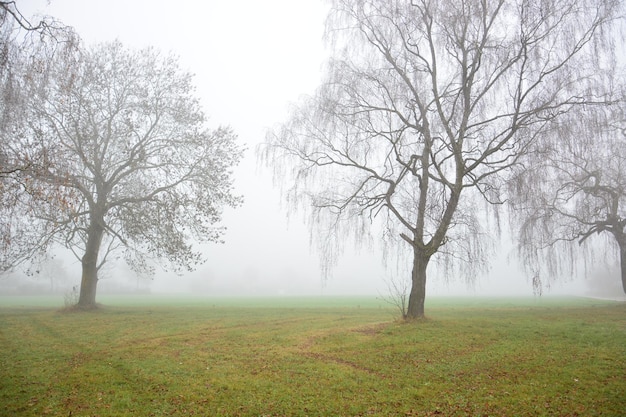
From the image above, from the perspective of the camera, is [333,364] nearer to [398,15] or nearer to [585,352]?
[585,352]

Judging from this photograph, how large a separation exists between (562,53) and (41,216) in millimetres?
24371

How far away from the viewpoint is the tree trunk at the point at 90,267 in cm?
2147

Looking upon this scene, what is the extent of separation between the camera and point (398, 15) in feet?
47.2

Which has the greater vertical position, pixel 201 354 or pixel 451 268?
pixel 451 268

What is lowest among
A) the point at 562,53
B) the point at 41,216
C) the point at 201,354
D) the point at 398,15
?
the point at 201,354

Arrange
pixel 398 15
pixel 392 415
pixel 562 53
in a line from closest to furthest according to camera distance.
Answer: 1. pixel 392 415
2. pixel 562 53
3. pixel 398 15

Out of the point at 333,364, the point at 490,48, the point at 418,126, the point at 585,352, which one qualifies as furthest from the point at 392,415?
Result: the point at 490,48

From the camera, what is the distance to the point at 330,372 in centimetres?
861

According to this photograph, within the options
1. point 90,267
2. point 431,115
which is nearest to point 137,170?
point 90,267

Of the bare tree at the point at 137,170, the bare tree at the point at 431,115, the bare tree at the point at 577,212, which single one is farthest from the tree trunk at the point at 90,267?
the bare tree at the point at 577,212

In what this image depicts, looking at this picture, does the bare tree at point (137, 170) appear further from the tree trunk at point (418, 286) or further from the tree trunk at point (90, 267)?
the tree trunk at point (418, 286)

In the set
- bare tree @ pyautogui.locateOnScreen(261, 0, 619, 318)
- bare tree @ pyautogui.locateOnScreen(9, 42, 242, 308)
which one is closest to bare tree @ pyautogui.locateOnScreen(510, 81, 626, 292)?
bare tree @ pyautogui.locateOnScreen(261, 0, 619, 318)

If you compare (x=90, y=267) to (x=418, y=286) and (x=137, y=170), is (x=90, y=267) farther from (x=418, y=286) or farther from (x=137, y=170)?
(x=418, y=286)

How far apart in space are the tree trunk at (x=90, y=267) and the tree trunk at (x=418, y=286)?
18.2m
